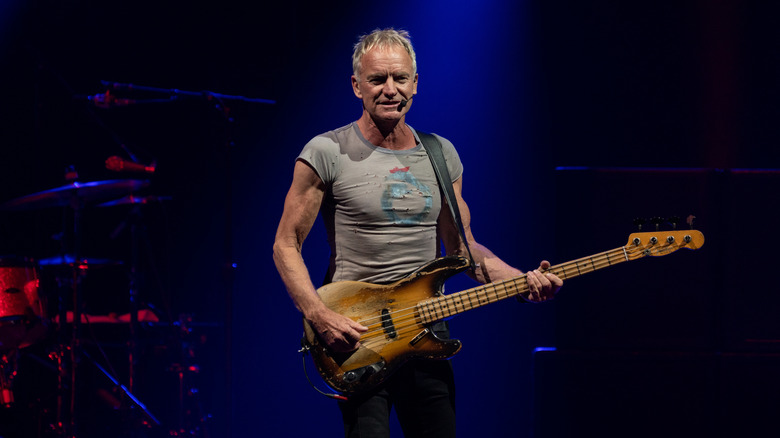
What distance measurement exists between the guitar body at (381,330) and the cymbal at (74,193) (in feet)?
8.40

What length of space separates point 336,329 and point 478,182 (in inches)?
103

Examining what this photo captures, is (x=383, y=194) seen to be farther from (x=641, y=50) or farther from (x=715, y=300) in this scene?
(x=641, y=50)

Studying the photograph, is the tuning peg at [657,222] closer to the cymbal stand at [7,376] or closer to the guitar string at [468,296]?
the guitar string at [468,296]

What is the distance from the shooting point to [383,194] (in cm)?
280

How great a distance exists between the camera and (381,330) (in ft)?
8.91

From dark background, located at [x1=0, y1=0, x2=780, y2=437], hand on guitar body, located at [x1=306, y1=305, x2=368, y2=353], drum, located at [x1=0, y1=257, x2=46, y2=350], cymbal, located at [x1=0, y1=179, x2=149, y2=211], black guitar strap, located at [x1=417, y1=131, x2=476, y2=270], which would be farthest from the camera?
drum, located at [x1=0, y1=257, x2=46, y2=350]

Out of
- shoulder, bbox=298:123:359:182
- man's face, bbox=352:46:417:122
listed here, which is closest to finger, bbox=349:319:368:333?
shoulder, bbox=298:123:359:182

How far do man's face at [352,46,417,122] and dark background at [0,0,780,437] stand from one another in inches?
63.8

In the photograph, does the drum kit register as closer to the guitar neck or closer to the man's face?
the man's face

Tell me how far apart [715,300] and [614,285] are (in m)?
0.58

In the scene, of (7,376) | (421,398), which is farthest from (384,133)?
(7,376)

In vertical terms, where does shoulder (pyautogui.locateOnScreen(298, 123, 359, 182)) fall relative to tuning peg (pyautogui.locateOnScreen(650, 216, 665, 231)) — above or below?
above

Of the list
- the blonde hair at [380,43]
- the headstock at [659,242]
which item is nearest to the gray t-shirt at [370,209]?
the blonde hair at [380,43]

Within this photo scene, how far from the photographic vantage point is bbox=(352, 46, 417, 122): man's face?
284cm
